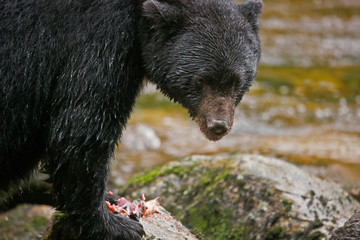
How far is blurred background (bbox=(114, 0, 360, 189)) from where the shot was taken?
1158 cm

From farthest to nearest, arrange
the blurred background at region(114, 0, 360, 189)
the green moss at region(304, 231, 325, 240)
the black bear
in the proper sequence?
the blurred background at region(114, 0, 360, 189), the green moss at region(304, 231, 325, 240), the black bear

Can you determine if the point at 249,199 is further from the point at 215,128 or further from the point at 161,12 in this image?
the point at 161,12

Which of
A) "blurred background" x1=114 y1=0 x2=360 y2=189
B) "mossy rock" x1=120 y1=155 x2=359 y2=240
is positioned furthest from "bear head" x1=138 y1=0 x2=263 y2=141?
"blurred background" x1=114 y1=0 x2=360 y2=189

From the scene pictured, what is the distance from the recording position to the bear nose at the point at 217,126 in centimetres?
512

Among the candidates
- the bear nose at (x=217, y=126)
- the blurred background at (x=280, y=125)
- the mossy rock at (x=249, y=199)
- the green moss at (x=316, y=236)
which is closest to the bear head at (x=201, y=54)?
the bear nose at (x=217, y=126)

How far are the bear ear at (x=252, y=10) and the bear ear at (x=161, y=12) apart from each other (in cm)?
66

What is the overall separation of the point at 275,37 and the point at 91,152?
15.2 meters

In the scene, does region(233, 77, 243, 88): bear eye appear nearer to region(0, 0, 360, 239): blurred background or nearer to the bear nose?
the bear nose

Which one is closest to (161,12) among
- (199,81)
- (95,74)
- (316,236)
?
(199,81)

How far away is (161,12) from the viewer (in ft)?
17.1

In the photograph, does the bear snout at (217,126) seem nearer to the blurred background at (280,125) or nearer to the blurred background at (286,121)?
the blurred background at (280,125)

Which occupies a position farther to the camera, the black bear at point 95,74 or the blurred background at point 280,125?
the blurred background at point 280,125

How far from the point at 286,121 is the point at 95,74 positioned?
9047mm

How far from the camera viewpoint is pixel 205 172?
7.68 m
